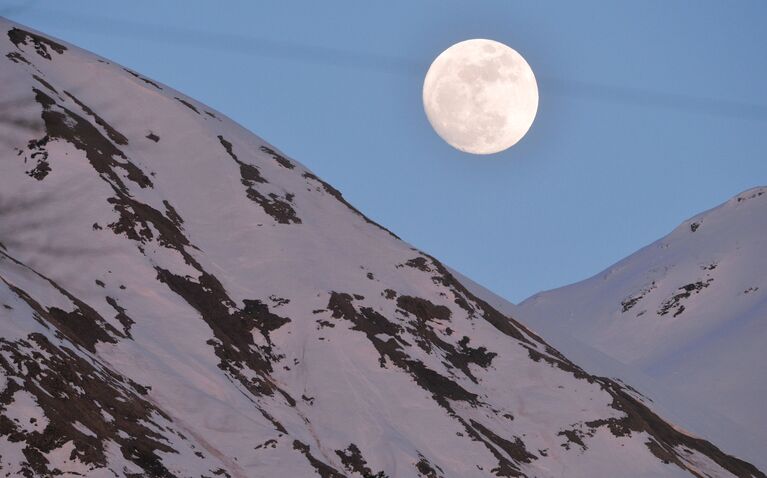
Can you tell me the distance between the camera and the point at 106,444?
61594mm

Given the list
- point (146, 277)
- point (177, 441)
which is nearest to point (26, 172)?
point (146, 277)

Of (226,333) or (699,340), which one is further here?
(699,340)

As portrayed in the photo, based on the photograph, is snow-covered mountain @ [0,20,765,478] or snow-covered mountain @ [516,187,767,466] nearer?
snow-covered mountain @ [0,20,765,478]

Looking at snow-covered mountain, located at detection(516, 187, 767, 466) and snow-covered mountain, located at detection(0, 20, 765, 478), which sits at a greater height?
snow-covered mountain, located at detection(516, 187, 767, 466)

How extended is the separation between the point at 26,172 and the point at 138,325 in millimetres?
18073

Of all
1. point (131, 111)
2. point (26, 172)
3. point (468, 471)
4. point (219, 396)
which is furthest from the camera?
point (131, 111)

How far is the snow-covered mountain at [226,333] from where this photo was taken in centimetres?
6656

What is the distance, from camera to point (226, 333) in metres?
87.0

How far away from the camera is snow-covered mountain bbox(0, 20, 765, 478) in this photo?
66.6m

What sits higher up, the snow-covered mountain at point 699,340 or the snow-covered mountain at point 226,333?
the snow-covered mountain at point 699,340

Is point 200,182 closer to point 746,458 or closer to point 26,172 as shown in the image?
point 26,172

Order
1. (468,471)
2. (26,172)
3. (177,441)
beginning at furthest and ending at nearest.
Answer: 1. (26,172)
2. (468,471)
3. (177,441)

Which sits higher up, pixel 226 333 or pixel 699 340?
pixel 699 340

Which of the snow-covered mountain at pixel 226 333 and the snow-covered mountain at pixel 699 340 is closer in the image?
the snow-covered mountain at pixel 226 333
